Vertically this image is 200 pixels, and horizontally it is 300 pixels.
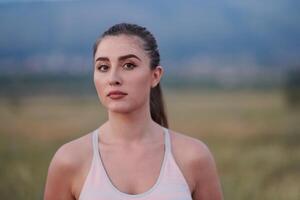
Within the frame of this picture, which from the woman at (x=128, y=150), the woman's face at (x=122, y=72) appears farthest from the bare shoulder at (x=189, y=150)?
the woman's face at (x=122, y=72)

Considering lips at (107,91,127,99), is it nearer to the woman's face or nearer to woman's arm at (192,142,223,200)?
the woman's face

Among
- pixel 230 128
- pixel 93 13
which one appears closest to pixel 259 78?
pixel 230 128

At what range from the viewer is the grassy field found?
79.4 inches

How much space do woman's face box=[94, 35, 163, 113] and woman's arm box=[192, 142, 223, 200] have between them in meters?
0.16

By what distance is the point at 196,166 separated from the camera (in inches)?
42.3

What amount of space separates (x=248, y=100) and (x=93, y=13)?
650 mm

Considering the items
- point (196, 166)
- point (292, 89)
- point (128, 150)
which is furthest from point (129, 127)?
point (292, 89)

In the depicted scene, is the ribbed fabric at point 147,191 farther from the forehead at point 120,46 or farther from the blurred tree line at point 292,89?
the blurred tree line at point 292,89

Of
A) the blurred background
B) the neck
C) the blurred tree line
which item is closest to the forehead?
the neck

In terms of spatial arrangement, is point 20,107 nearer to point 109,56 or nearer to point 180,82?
point 180,82

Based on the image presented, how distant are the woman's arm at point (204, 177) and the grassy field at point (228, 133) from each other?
0.89 meters

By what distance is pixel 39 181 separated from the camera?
2062 millimetres

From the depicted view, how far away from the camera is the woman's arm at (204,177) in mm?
1078

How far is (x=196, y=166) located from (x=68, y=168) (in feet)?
0.81
